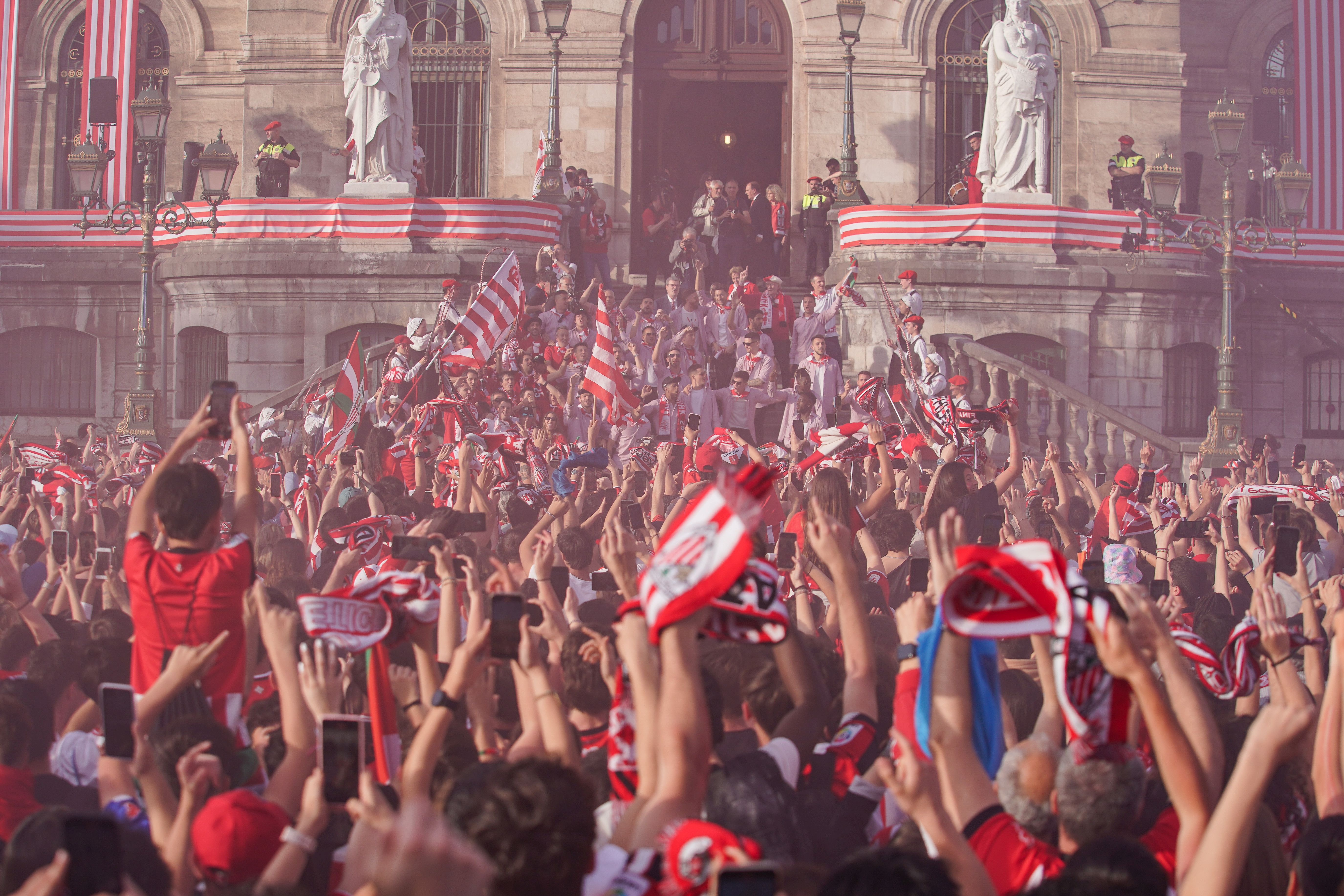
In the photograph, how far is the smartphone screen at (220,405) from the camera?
502cm

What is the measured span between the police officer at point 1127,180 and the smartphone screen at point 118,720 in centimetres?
2002

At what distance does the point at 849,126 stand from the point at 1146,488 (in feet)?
43.1

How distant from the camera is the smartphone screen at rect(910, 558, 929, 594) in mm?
6012

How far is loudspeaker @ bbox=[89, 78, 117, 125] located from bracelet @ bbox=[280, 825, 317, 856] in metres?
24.7

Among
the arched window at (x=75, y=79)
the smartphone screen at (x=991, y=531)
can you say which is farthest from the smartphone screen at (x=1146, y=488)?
the arched window at (x=75, y=79)

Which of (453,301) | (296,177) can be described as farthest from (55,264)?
(453,301)

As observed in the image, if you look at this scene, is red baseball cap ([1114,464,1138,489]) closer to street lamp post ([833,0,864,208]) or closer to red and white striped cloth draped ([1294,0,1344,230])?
street lamp post ([833,0,864,208])

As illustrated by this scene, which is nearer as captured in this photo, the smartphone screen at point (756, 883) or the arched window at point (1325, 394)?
the smartphone screen at point (756, 883)

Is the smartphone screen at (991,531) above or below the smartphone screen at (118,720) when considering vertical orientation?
above

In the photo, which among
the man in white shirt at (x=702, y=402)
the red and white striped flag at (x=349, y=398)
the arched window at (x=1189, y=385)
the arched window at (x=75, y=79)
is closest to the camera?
the red and white striped flag at (x=349, y=398)

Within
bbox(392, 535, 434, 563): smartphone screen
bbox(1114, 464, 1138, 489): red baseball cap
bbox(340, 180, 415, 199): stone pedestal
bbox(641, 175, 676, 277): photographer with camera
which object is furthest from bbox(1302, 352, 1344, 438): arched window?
bbox(392, 535, 434, 563): smartphone screen

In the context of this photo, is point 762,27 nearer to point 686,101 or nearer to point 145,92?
point 686,101

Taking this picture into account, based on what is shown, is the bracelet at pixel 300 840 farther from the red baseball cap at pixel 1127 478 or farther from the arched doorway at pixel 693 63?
the arched doorway at pixel 693 63

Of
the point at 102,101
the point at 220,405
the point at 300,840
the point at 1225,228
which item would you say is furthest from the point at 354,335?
the point at 300,840
